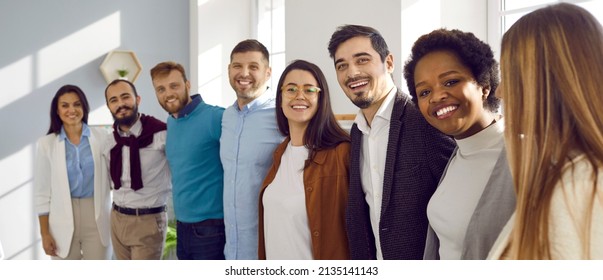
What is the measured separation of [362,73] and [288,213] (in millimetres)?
423

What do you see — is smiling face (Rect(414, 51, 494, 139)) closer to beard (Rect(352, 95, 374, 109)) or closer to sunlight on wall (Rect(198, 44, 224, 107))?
beard (Rect(352, 95, 374, 109))

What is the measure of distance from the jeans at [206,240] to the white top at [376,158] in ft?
2.39

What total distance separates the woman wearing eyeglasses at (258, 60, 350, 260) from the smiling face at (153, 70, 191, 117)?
572 mm

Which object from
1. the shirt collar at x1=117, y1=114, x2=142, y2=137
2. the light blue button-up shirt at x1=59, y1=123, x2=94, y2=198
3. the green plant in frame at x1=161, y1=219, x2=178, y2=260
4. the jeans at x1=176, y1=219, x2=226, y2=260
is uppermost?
the shirt collar at x1=117, y1=114, x2=142, y2=137

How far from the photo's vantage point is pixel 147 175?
6.89ft

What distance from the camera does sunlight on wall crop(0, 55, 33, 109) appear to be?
334cm

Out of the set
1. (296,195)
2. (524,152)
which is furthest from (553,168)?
(296,195)

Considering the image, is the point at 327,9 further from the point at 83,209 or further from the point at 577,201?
the point at 577,201

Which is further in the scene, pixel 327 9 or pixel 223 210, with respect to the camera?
pixel 327 9

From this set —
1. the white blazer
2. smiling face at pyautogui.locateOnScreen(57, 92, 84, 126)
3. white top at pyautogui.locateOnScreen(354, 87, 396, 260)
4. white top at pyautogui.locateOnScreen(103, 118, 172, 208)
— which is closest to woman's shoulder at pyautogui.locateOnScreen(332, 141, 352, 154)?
white top at pyautogui.locateOnScreen(354, 87, 396, 260)

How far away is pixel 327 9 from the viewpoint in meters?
2.53

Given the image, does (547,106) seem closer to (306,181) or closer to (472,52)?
(472,52)
